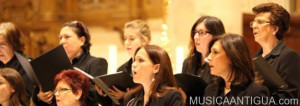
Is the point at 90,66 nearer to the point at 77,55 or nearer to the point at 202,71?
the point at 77,55

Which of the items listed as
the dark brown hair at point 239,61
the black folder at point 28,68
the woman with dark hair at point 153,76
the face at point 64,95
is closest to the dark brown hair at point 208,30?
the woman with dark hair at point 153,76

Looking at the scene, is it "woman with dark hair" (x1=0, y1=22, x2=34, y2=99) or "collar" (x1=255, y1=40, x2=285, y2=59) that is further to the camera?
"woman with dark hair" (x1=0, y1=22, x2=34, y2=99)

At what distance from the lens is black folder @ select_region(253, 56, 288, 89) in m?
2.86

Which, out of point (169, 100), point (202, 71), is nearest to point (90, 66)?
point (202, 71)

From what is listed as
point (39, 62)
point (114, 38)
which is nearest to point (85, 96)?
point (39, 62)

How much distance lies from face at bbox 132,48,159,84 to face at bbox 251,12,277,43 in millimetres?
690

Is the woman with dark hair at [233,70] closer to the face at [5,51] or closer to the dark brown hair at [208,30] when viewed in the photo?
the dark brown hair at [208,30]

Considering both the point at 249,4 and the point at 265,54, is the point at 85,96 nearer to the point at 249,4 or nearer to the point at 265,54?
the point at 265,54

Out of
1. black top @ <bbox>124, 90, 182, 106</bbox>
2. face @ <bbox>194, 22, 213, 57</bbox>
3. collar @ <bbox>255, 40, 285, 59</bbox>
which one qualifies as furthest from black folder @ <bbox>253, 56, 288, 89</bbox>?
face @ <bbox>194, 22, 213, 57</bbox>

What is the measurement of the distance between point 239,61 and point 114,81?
1042mm

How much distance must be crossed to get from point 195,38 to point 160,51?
0.34 metres

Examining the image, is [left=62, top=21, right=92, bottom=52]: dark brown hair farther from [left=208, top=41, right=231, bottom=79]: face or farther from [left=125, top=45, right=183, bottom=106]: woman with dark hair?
[left=208, top=41, right=231, bottom=79]: face

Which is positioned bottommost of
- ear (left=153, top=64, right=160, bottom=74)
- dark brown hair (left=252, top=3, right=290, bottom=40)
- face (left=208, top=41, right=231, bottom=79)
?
ear (left=153, top=64, right=160, bottom=74)

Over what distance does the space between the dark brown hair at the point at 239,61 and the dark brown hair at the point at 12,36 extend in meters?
2.17
